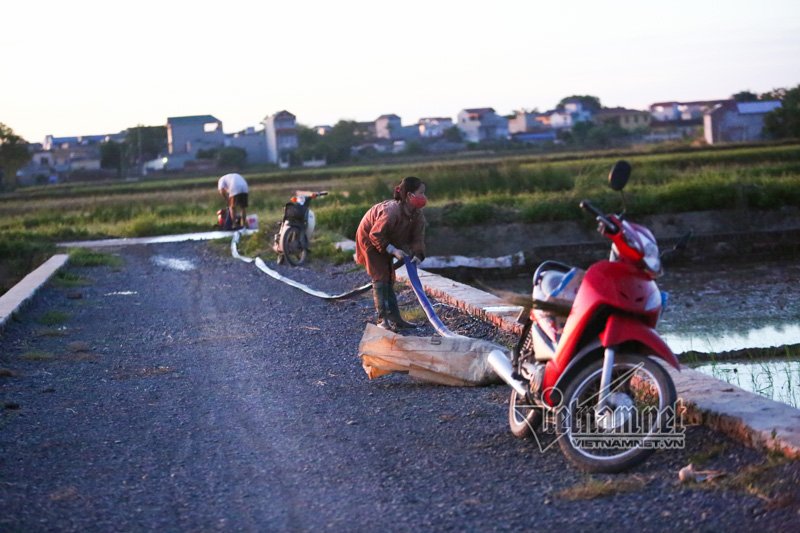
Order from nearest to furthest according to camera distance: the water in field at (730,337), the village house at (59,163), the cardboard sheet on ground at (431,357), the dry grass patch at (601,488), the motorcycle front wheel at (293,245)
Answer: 1. the dry grass patch at (601,488)
2. the cardboard sheet on ground at (431,357)
3. the water in field at (730,337)
4. the motorcycle front wheel at (293,245)
5. the village house at (59,163)

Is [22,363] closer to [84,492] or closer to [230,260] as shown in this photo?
[84,492]

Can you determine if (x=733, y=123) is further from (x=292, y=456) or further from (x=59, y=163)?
(x=292, y=456)

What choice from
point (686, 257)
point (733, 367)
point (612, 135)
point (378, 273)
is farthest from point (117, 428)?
point (612, 135)

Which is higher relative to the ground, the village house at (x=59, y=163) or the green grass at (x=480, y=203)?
the village house at (x=59, y=163)

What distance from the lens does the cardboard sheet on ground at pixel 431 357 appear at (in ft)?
24.6

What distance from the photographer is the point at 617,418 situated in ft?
17.1

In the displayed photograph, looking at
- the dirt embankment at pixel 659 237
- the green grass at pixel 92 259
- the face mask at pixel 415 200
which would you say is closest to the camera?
the face mask at pixel 415 200

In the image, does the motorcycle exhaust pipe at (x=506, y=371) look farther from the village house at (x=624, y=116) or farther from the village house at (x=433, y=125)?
the village house at (x=433, y=125)

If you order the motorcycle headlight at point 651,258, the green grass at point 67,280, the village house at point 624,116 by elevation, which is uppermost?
the village house at point 624,116

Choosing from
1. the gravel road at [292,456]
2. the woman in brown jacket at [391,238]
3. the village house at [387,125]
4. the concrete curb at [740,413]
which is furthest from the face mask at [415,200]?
the village house at [387,125]

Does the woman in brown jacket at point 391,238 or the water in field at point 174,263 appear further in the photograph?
the water in field at point 174,263

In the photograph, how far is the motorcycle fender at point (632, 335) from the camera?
16.7 ft

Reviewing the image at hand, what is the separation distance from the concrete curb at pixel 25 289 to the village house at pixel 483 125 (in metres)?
109

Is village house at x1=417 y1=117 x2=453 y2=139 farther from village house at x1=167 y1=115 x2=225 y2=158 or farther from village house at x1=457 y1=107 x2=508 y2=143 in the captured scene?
village house at x1=167 y1=115 x2=225 y2=158
